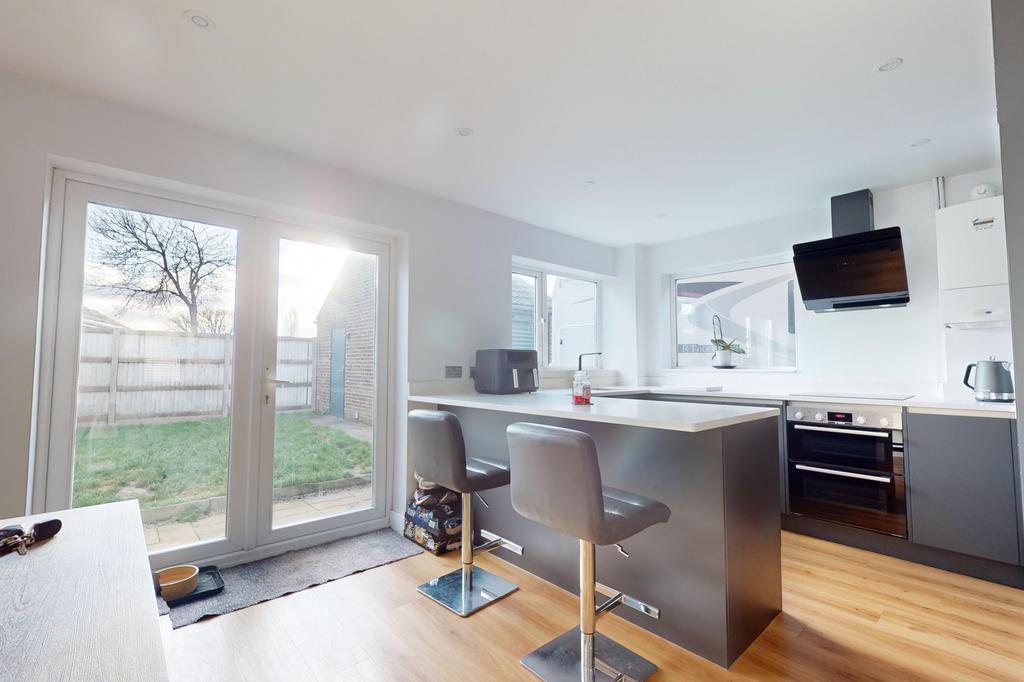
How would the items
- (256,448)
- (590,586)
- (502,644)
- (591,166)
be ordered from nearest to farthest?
(590,586) < (502,644) < (256,448) < (591,166)

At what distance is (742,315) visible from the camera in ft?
14.1

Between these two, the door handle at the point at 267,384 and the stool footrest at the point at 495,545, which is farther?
the door handle at the point at 267,384

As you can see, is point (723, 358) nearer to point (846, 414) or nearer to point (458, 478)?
point (846, 414)

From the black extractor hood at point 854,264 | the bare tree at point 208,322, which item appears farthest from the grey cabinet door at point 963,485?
the bare tree at point 208,322

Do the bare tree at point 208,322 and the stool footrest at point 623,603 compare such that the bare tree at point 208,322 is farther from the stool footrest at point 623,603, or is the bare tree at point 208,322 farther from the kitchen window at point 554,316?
the stool footrest at point 623,603

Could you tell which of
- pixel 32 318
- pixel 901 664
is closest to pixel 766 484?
pixel 901 664

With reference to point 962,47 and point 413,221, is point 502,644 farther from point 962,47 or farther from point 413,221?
point 962,47

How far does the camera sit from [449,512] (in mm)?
2846

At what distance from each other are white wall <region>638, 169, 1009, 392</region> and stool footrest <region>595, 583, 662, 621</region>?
2.57 m

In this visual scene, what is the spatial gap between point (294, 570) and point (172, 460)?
34.8 inches

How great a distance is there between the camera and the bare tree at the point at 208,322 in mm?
2549

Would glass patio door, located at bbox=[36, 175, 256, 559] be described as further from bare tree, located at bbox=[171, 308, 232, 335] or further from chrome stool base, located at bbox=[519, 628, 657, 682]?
chrome stool base, located at bbox=[519, 628, 657, 682]

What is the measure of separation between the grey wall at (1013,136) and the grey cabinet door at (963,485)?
197cm

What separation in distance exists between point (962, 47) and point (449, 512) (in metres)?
3.25
